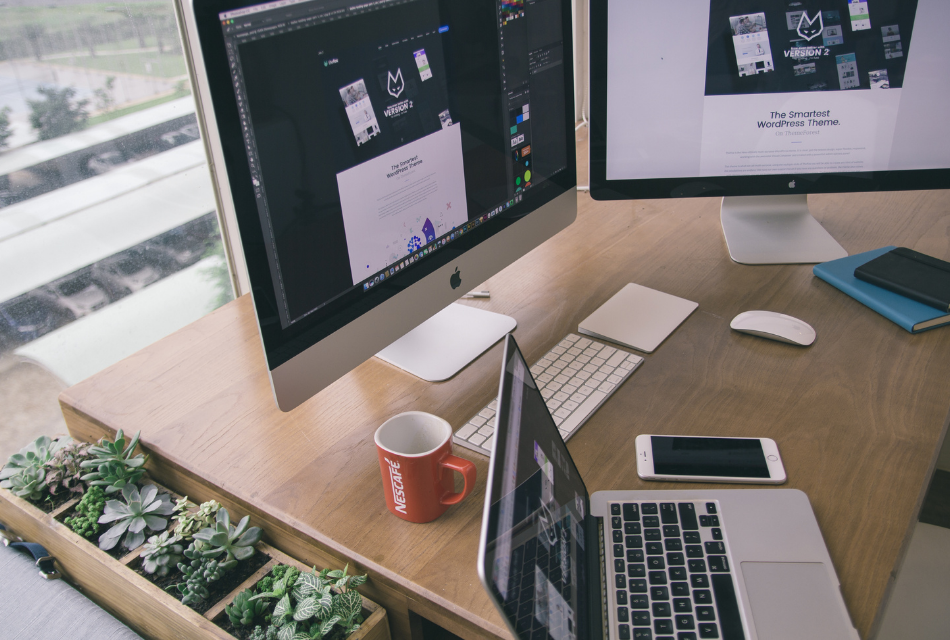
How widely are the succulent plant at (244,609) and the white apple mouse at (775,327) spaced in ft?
2.52

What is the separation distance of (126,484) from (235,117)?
54 cm

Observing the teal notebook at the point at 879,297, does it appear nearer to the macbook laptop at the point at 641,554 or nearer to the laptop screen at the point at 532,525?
the macbook laptop at the point at 641,554

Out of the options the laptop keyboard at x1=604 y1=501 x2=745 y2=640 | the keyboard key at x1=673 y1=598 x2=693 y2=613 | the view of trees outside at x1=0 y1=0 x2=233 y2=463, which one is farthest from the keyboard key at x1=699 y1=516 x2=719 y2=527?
the view of trees outside at x1=0 y1=0 x2=233 y2=463

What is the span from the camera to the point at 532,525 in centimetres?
56

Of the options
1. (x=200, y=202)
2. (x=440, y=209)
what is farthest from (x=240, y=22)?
(x=200, y=202)

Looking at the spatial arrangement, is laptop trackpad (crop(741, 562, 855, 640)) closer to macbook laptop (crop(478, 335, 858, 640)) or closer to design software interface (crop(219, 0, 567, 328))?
macbook laptop (crop(478, 335, 858, 640))

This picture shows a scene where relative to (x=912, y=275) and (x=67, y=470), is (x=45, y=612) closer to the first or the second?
(x=67, y=470)

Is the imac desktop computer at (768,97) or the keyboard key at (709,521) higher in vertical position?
the imac desktop computer at (768,97)

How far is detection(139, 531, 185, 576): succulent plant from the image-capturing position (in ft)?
2.76

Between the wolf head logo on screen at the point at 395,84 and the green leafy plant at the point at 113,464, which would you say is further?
the green leafy plant at the point at 113,464

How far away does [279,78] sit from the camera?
0.71 m

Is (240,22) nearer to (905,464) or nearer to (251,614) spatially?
(251,614)

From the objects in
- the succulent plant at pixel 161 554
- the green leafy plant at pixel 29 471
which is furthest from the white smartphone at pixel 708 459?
the green leafy plant at pixel 29 471

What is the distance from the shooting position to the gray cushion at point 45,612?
0.93 m
